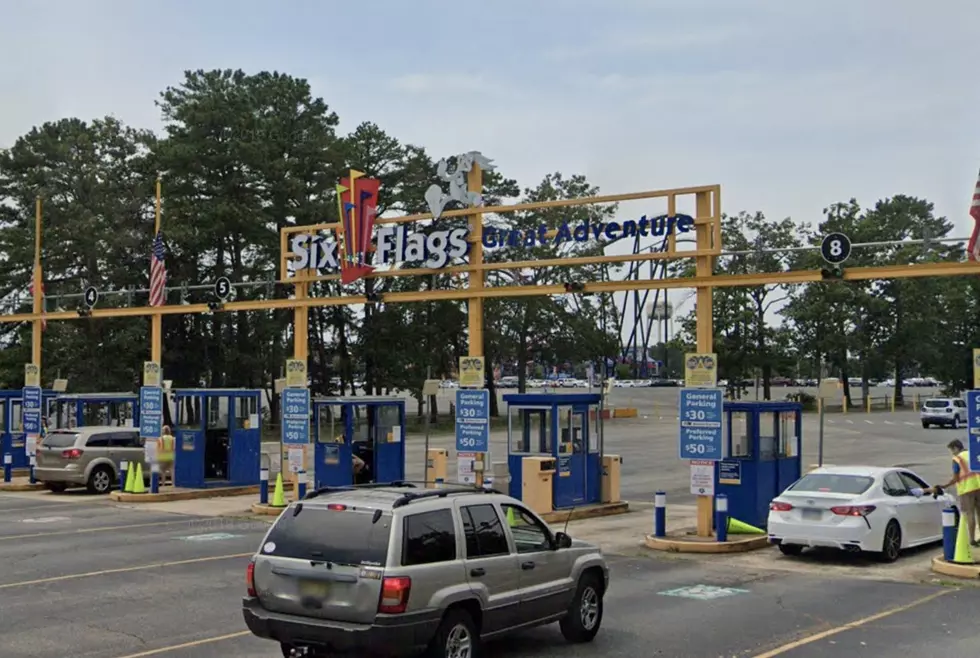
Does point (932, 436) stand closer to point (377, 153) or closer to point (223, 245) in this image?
point (377, 153)

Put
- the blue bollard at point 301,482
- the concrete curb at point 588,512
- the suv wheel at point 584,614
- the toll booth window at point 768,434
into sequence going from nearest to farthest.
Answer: the suv wheel at point 584,614, the toll booth window at point 768,434, the concrete curb at point 588,512, the blue bollard at point 301,482

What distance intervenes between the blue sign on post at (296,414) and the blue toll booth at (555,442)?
467 cm

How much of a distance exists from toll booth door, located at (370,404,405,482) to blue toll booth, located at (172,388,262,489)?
3724mm

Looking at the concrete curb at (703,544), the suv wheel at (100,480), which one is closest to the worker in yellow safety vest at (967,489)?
the concrete curb at (703,544)

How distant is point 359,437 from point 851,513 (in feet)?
39.7

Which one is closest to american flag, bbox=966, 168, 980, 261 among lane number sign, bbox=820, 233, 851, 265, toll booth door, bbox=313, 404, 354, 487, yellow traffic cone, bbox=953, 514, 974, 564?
lane number sign, bbox=820, 233, 851, 265

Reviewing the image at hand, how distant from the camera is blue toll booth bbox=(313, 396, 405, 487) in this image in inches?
937

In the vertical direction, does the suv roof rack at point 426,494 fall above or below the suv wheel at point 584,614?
above

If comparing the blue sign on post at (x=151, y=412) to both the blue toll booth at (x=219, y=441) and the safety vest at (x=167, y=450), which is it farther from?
the safety vest at (x=167, y=450)

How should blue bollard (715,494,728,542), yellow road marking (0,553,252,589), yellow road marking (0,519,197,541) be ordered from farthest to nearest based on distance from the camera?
yellow road marking (0,519,197,541)
blue bollard (715,494,728,542)
yellow road marking (0,553,252,589)

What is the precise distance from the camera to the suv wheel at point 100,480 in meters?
26.4

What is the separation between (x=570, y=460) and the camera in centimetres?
2119

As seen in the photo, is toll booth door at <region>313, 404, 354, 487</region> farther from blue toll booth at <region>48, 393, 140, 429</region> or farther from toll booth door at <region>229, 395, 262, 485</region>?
blue toll booth at <region>48, 393, 140, 429</region>

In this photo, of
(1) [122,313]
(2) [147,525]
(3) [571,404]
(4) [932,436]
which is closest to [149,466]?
(1) [122,313]
